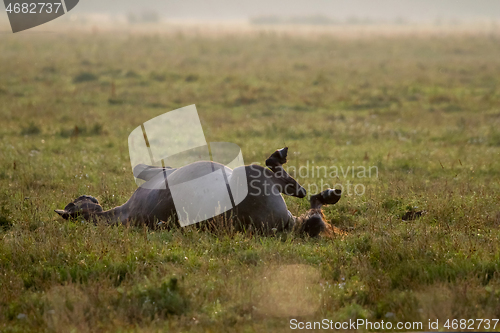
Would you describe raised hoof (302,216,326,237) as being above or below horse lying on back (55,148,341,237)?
below

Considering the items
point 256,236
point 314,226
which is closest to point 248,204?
point 256,236

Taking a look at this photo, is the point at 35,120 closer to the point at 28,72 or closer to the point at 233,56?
the point at 28,72

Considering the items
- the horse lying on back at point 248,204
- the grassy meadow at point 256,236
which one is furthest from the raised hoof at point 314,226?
the grassy meadow at point 256,236

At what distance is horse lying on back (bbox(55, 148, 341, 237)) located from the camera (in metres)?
5.38

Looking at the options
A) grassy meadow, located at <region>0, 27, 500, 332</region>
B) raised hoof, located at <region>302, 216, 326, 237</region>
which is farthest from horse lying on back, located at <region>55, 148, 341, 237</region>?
grassy meadow, located at <region>0, 27, 500, 332</region>

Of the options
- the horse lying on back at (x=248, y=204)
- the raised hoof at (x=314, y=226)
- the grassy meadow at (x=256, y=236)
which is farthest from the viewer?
the raised hoof at (x=314, y=226)

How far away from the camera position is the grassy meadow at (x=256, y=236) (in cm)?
396

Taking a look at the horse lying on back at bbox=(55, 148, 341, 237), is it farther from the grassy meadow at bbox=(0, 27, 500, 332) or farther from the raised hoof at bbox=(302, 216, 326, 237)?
the grassy meadow at bbox=(0, 27, 500, 332)

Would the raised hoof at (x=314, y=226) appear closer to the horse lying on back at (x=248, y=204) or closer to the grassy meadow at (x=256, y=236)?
the horse lying on back at (x=248, y=204)

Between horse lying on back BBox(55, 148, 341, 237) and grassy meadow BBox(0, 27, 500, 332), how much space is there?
0.19m

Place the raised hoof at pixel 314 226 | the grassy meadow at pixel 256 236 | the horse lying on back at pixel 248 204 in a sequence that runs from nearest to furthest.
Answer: the grassy meadow at pixel 256 236 → the horse lying on back at pixel 248 204 → the raised hoof at pixel 314 226

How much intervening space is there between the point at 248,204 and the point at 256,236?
34 cm

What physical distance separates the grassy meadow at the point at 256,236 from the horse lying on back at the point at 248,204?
190mm

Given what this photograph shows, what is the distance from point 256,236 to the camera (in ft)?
17.2
